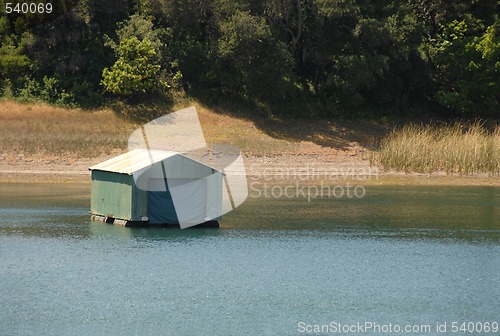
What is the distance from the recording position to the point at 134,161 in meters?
42.2

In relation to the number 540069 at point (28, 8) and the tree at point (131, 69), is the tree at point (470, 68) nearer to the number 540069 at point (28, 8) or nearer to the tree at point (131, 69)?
the tree at point (131, 69)

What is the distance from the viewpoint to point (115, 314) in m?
28.4

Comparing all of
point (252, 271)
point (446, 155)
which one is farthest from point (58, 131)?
point (252, 271)

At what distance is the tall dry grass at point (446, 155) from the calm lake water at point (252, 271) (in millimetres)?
10717

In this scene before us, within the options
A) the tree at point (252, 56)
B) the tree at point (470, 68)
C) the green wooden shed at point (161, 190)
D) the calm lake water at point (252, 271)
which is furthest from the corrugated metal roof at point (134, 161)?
the tree at point (470, 68)

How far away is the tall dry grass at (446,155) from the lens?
2360 inches

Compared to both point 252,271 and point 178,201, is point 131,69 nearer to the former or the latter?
point 178,201

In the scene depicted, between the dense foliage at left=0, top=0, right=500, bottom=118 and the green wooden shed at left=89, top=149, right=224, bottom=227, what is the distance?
87.6 feet

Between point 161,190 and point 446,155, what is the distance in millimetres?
24639

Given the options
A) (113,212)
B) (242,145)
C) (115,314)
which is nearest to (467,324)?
(115,314)

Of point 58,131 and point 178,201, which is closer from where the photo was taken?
point 178,201

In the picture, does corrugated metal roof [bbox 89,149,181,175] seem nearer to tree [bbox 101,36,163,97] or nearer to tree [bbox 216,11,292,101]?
tree [bbox 101,36,163,97]

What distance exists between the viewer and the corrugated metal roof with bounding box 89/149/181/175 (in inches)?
1597

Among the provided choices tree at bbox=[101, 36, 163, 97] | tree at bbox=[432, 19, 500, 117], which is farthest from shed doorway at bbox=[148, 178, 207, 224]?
tree at bbox=[432, 19, 500, 117]
